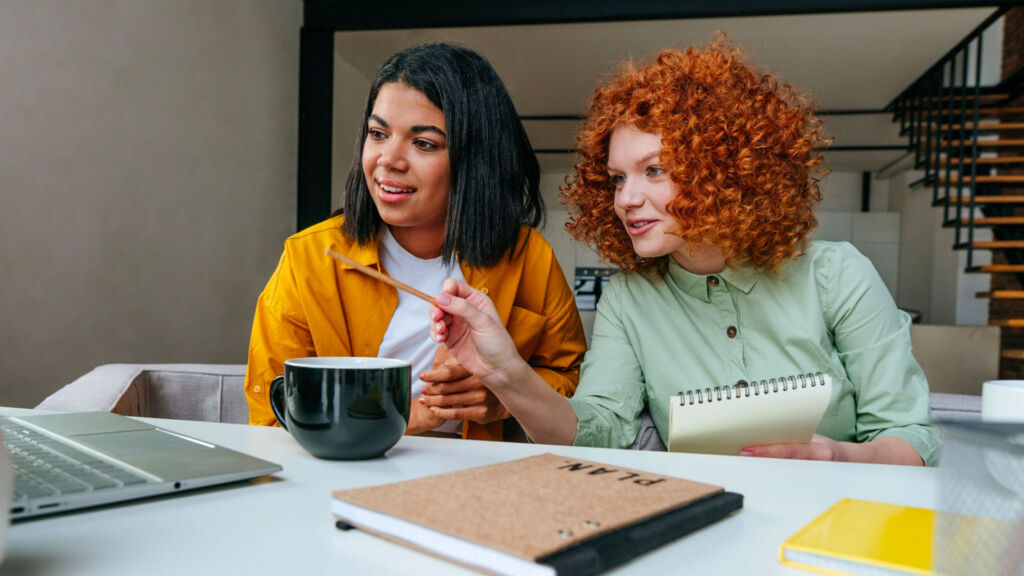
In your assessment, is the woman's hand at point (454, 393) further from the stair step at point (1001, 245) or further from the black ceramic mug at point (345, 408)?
the stair step at point (1001, 245)

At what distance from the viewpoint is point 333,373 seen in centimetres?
63

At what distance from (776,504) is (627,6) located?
155 inches

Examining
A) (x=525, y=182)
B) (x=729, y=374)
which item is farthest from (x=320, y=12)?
(x=729, y=374)

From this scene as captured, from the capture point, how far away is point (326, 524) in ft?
1.60

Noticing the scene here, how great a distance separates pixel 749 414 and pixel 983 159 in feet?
19.3

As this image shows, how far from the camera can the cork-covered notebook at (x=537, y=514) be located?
0.38 m

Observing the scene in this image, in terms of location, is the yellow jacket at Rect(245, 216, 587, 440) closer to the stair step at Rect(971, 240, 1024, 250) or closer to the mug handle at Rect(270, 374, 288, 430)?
the mug handle at Rect(270, 374, 288, 430)

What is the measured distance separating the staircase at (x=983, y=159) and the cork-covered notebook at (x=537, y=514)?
5707mm

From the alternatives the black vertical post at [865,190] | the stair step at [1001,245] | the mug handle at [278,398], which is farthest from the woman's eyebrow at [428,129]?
the black vertical post at [865,190]

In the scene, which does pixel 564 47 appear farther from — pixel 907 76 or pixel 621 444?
pixel 621 444

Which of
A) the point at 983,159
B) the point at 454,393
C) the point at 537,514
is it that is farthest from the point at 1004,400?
the point at 983,159

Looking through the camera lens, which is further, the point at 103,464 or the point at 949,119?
the point at 949,119

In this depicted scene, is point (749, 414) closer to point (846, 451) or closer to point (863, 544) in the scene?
point (846, 451)

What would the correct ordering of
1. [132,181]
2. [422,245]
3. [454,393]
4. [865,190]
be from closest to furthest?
[454,393] < [422,245] < [132,181] < [865,190]
